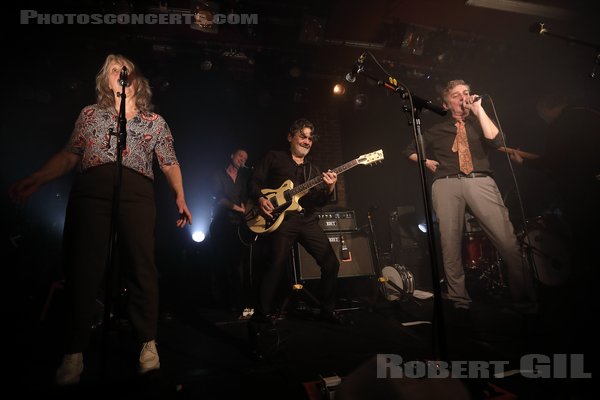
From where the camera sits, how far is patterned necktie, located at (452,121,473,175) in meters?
3.61

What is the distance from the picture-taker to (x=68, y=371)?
→ 6.29 feet

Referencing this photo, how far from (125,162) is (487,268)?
5621 millimetres

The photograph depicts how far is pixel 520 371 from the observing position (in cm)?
200

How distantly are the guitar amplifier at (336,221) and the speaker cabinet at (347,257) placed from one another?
7 centimetres

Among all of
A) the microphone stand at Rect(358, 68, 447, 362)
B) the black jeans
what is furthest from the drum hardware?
the microphone stand at Rect(358, 68, 447, 362)

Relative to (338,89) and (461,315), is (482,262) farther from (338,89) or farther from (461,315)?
(338,89)

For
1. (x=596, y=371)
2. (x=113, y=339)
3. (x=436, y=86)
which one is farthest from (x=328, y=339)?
(x=436, y=86)

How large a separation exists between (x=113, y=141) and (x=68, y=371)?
1518 mm

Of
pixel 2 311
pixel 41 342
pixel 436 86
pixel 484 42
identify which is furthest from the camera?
pixel 436 86

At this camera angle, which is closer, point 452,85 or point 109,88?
point 109,88

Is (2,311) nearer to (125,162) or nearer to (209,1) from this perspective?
(125,162)

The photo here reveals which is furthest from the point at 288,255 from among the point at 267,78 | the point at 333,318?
the point at 267,78

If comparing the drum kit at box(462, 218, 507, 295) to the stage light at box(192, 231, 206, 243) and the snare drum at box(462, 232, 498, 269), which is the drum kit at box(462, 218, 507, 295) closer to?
the snare drum at box(462, 232, 498, 269)

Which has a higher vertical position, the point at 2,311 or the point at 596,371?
the point at 2,311
